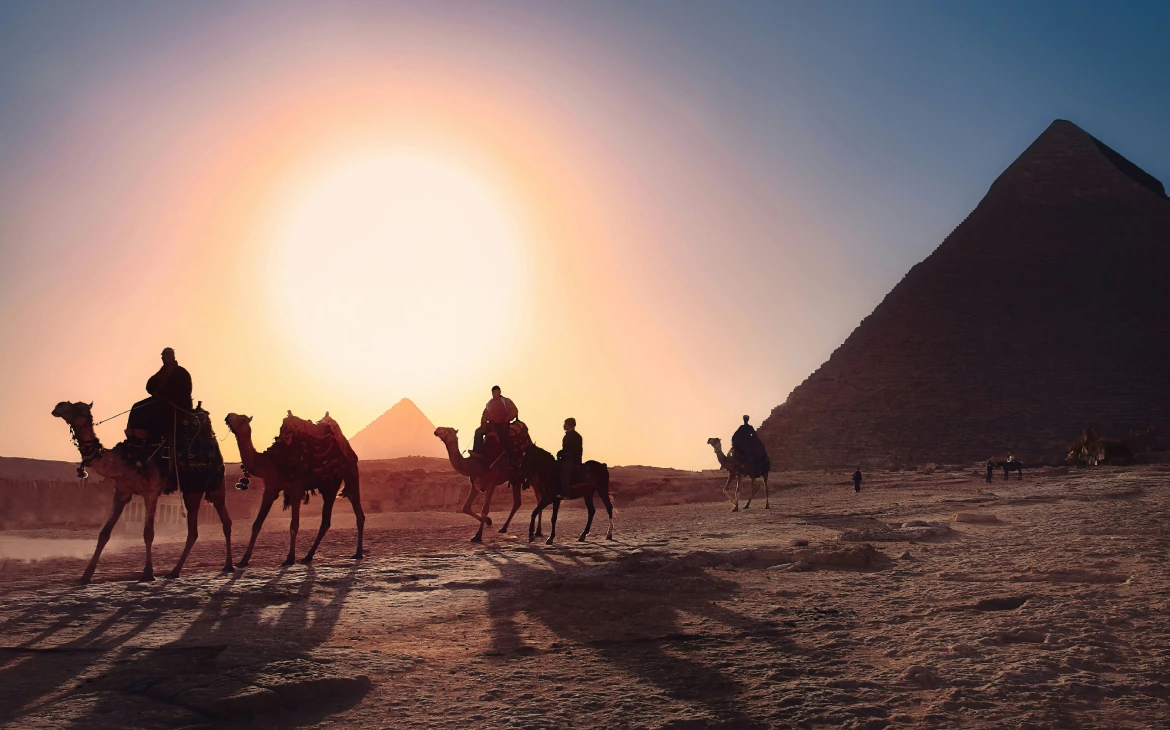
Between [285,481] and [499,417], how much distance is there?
271 centimetres

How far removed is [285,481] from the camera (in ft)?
25.2

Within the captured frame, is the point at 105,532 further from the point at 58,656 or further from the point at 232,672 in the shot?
the point at 232,672

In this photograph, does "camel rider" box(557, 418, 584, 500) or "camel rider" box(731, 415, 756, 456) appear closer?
"camel rider" box(557, 418, 584, 500)

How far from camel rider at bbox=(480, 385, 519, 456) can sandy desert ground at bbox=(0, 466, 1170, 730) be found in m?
2.42

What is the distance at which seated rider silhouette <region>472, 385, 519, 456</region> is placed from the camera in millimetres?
9641

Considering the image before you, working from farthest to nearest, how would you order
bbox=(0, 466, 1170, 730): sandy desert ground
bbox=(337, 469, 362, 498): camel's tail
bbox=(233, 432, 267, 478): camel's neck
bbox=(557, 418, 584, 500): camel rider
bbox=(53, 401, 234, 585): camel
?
bbox=(557, 418, 584, 500): camel rider → bbox=(337, 469, 362, 498): camel's tail → bbox=(233, 432, 267, 478): camel's neck → bbox=(53, 401, 234, 585): camel → bbox=(0, 466, 1170, 730): sandy desert ground

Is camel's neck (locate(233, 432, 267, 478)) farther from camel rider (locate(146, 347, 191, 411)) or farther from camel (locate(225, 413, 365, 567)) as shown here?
camel rider (locate(146, 347, 191, 411))

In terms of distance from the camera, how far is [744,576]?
587 cm

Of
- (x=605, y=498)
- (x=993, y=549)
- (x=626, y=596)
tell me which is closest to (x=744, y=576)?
(x=626, y=596)

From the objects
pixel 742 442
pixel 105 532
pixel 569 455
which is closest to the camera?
pixel 105 532

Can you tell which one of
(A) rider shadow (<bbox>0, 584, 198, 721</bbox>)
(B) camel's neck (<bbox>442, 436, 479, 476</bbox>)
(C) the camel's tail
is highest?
(B) camel's neck (<bbox>442, 436, 479, 476</bbox>)

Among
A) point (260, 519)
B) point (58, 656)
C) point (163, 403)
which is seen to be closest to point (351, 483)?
point (260, 519)

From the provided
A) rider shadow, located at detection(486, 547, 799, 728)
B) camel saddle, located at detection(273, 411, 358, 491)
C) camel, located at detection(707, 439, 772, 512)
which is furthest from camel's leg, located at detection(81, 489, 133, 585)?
camel, located at detection(707, 439, 772, 512)

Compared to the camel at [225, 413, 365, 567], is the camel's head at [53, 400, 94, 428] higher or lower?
higher
